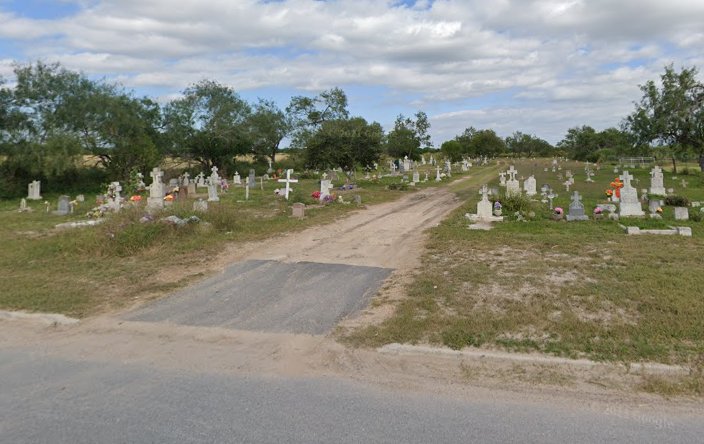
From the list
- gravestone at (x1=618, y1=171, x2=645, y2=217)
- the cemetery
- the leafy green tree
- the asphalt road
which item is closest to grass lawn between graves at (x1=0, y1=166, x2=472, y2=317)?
the cemetery

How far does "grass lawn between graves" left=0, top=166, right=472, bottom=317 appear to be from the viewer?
726cm

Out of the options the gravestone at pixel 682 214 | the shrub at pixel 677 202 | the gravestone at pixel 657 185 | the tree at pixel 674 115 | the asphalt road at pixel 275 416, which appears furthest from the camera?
the tree at pixel 674 115

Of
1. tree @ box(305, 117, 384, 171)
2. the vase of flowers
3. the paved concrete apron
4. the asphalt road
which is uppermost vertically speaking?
tree @ box(305, 117, 384, 171)

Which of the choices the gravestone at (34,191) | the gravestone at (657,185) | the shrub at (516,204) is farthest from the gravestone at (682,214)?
the gravestone at (34,191)

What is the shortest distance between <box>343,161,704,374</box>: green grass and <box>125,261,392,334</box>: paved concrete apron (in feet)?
2.44

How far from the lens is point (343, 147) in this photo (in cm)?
2489

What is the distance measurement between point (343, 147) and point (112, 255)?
641 inches

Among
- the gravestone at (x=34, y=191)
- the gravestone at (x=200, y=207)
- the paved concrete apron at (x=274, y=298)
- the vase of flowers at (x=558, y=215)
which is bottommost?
the paved concrete apron at (x=274, y=298)

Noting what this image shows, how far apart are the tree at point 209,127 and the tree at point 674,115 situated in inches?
1228

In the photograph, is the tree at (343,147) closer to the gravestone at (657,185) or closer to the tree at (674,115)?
the gravestone at (657,185)

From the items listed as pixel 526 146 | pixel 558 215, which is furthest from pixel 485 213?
pixel 526 146

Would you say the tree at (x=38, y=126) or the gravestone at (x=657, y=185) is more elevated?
the tree at (x=38, y=126)

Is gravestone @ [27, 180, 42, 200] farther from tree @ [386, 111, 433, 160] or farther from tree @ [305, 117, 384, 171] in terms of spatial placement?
tree @ [386, 111, 433, 160]

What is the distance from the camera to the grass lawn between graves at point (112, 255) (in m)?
7.26
